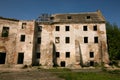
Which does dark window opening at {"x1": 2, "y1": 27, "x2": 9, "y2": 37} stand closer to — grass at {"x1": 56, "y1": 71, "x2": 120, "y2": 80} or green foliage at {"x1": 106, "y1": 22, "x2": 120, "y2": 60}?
grass at {"x1": 56, "y1": 71, "x2": 120, "y2": 80}

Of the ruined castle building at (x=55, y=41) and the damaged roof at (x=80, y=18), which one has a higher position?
the damaged roof at (x=80, y=18)

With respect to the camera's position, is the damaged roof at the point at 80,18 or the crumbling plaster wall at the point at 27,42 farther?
the damaged roof at the point at 80,18

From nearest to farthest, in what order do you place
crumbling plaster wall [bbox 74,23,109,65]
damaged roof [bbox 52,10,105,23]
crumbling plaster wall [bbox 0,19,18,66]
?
1. crumbling plaster wall [bbox 0,19,18,66]
2. crumbling plaster wall [bbox 74,23,109,65]
3. damaged roof [bbox 52,10,105,23]

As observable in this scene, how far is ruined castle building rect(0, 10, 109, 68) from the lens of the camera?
3058cm

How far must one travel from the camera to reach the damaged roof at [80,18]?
3556 centimetres

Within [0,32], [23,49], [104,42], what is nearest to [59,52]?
[23,49]

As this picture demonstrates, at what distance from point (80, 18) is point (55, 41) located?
347 inches

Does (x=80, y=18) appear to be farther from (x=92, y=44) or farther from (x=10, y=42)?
(x=10, y=42)

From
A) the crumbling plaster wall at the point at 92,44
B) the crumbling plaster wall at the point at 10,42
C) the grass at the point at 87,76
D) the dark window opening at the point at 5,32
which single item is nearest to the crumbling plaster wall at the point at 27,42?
the crumbling plaster wall at the point at 10,42

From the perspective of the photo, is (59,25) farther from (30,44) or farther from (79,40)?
(30,44)

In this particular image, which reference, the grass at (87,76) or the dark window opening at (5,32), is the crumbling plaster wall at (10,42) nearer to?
the dark window opening at (5,32)

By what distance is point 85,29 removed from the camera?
35094 mm

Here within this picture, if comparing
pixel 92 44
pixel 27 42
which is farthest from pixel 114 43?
pixel 27 42

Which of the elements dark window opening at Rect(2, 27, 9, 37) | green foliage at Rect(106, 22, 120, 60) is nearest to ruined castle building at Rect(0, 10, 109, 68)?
dark window opening at Rect(2, 27, 9, 37)
